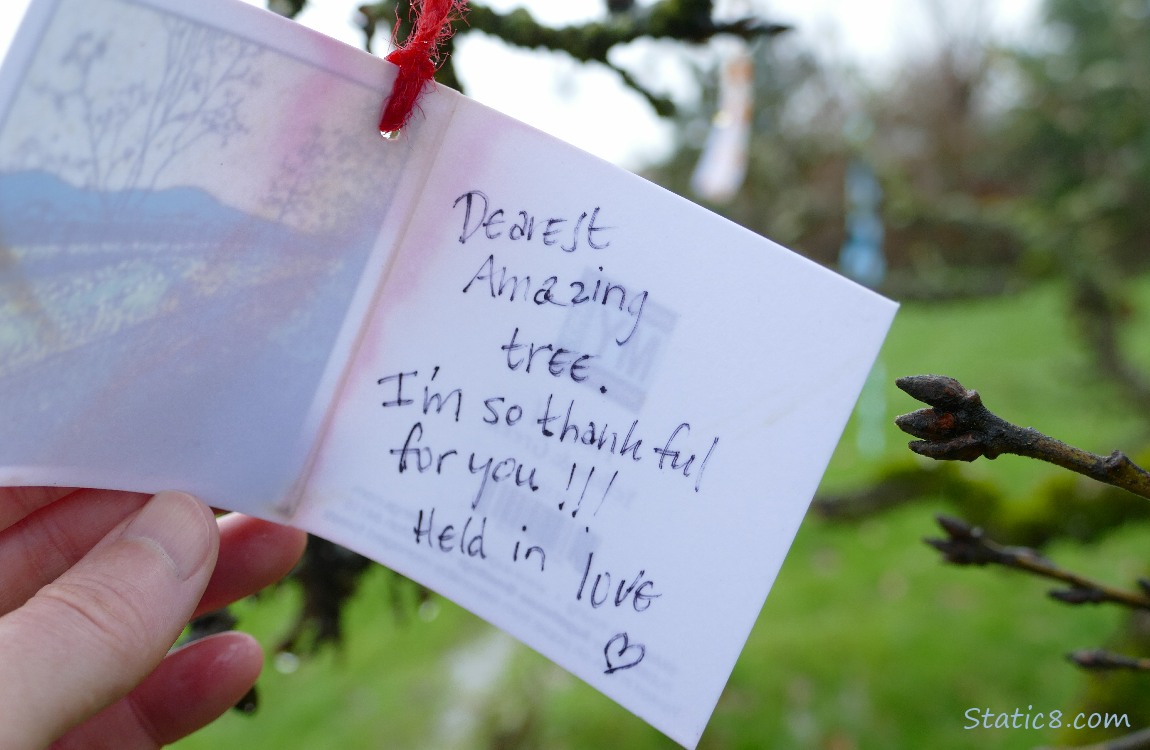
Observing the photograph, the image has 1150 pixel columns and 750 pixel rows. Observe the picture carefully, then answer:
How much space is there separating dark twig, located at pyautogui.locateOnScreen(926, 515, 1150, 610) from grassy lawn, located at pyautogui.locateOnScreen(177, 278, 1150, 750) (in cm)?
111

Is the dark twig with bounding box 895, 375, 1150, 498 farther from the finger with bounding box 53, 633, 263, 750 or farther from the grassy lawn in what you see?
the grassy lawn

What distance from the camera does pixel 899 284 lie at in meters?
2.83

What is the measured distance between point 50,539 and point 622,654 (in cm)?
60

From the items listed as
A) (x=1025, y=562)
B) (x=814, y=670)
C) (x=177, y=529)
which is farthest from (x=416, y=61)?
(x=814, y=670)

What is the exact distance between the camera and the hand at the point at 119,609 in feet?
1.96

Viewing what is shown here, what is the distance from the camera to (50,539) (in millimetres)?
822

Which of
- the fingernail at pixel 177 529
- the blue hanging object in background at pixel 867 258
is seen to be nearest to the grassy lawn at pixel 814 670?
the blue hanging object in background at pixel 867 258

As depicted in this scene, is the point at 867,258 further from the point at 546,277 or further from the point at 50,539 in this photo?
the point at 50,539

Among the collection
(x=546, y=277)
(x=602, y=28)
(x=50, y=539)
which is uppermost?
(x=602, y=28)

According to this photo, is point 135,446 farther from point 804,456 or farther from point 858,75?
point 858,75

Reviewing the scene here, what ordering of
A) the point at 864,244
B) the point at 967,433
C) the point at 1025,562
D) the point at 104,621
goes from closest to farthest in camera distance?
the point at 967,433
the point at 104,621
the point at 1025,562
the point at 864,244

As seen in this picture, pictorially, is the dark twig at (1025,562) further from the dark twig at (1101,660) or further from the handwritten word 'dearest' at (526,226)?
the handwritten word 'dearest' at (526,226)

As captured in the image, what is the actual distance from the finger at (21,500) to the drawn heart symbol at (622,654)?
0.59 metres

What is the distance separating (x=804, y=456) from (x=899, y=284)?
7.90 feet
